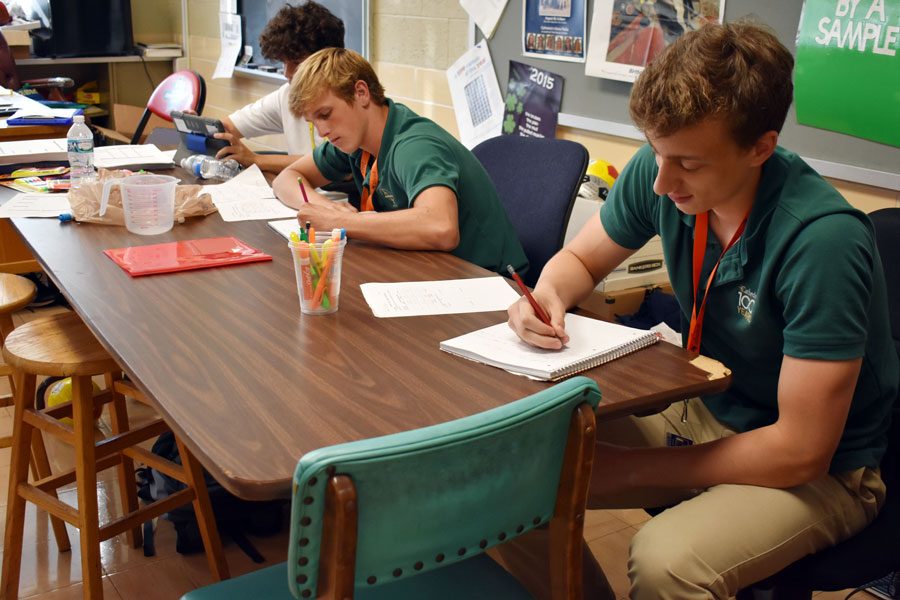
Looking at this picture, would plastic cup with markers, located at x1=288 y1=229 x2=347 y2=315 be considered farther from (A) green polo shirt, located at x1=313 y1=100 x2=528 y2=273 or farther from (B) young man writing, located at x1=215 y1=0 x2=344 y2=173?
(B) young man writing, located at x1=215 y1=0 x2=344 y2=173

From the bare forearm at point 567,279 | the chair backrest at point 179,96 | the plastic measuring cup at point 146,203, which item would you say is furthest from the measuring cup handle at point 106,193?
the chair backrest at point 179,96

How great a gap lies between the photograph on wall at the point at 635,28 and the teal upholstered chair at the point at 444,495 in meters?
1.77

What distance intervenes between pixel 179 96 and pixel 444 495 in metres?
3.47

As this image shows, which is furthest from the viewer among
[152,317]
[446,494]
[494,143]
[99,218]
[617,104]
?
[617,104]

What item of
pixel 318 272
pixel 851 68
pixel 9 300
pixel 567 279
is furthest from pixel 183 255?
pixel 851 68

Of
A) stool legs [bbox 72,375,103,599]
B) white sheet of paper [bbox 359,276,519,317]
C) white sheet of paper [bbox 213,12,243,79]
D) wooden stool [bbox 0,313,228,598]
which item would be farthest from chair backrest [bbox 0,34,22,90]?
white sheet of paper [bbox 359,276,519,317]

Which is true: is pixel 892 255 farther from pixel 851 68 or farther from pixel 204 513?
pixel 204 513

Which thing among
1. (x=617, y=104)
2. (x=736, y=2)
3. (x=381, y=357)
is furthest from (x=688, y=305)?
(x=617, y=104)

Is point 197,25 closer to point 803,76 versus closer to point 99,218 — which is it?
point 99,218

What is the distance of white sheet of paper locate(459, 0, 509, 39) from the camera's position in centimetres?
327

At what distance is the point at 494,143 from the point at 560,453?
1.51 metres

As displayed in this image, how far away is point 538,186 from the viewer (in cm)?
225

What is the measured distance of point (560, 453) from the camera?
3.49ft

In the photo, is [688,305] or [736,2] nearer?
[688,305]
